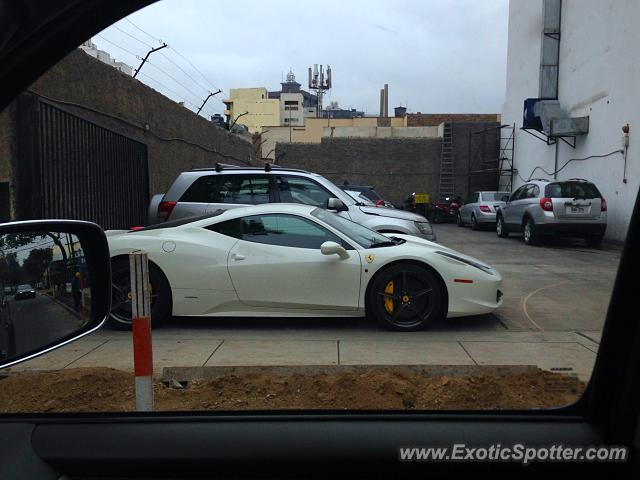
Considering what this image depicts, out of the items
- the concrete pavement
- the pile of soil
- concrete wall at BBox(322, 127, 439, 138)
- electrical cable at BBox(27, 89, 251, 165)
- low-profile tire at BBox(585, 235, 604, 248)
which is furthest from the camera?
concrete wall at BBox(322, 127, 439, 138)

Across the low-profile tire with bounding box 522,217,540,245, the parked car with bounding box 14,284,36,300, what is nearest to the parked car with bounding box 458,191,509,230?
the low-profile tire with bounding box 522,217,540,245

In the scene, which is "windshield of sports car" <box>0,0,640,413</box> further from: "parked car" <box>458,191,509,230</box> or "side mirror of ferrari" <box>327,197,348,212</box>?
"parked car" <box>458,191,509,230</box>

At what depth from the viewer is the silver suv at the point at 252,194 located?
7.97 meters

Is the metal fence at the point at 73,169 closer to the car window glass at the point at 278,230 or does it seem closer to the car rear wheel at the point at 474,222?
the car window glass at the point at 278,230

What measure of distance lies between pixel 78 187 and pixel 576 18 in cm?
1729

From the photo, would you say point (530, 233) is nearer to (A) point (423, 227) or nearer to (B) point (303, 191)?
(A) point (423, 227)

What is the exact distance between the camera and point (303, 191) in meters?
8.34

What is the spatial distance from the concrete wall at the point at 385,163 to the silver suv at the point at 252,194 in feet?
79.8

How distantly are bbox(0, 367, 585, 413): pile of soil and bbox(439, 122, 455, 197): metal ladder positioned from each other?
28405mm

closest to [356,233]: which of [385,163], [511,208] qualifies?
[511,208]

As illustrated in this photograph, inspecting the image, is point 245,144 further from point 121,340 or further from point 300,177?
point 121,340

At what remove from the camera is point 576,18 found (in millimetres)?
18297

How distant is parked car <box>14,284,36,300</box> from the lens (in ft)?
4.89

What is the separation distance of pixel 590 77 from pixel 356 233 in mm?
14283
